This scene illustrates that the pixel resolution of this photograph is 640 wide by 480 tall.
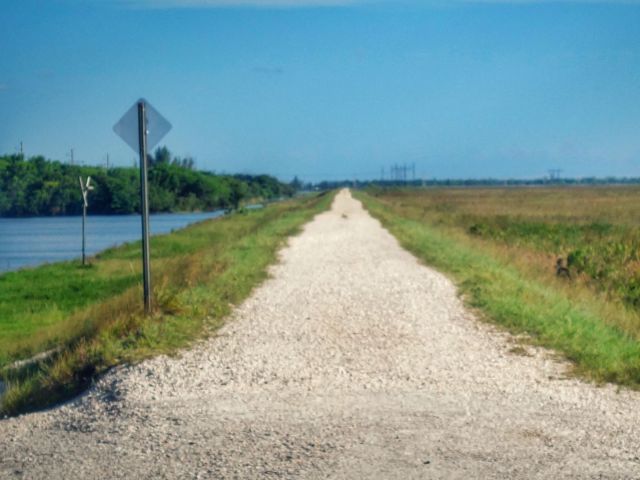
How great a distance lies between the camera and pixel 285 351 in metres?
10.5

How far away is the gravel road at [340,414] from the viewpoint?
637 centimetres

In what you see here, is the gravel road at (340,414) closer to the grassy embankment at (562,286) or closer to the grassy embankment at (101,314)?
the grassy embankment at (562,286)

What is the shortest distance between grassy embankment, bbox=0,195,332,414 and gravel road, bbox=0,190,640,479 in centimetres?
67

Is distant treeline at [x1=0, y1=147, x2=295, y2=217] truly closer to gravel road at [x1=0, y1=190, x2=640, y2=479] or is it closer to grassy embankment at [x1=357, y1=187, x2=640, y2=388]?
grassy embankment at [x1=357, y1=187, x2=640, y2=388]

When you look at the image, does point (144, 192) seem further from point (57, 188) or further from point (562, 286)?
point (57, 188)

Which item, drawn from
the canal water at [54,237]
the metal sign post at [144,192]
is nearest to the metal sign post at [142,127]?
the metal sign post at [144,192]

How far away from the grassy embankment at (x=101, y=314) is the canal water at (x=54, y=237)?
9183 millimetres

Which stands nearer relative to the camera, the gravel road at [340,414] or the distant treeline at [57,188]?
Answer: the gravel road at [340,414]

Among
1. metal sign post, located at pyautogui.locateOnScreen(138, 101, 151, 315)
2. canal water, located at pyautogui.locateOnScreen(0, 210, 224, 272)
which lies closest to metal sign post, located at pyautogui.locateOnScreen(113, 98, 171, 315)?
metal sign post, located at pyautogui.locateOnScreen(138, 101, 151, 315)

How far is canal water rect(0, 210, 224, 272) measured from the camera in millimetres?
41094

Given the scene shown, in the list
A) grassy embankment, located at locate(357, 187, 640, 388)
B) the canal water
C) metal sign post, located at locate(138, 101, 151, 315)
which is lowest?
the canal water

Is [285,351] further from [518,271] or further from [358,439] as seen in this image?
[518,271]

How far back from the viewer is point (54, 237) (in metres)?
52.0

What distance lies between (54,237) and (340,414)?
154 feet
